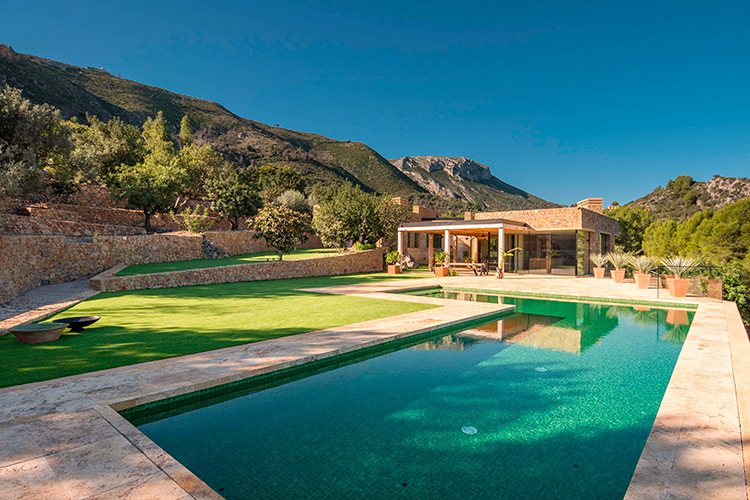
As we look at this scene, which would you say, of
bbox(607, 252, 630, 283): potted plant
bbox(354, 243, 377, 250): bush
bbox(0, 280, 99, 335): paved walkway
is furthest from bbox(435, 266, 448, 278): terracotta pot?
bbox(0, 280, 99, 335): paved walkway

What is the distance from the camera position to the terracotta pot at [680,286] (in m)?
11.5

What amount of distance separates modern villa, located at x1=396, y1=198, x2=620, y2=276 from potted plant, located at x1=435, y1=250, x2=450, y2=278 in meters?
0.39

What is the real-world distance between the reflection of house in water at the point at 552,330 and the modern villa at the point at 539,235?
963 cm

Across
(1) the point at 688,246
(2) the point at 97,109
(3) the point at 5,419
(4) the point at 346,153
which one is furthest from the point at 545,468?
(4) the point at 346,153

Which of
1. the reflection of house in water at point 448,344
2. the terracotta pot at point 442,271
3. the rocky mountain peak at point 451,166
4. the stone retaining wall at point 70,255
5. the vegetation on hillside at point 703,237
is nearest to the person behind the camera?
the reflection of house in water at point 448,344

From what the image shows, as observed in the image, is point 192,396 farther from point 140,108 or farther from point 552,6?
point 140,108

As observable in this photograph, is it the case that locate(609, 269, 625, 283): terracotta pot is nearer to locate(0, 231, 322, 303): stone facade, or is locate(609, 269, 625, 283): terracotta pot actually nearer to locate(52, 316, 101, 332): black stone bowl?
locate(52, 316, 101, 332): black stone bowl

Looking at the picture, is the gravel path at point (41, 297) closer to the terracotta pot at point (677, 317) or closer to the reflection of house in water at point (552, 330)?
the reflection of house in water at point (552, 330)

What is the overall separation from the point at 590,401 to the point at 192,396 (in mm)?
4490

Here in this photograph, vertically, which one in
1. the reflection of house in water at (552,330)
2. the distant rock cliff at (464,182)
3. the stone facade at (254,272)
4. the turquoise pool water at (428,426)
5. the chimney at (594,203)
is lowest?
the turquoise pool water at (428,426)

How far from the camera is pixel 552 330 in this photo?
26.8ft

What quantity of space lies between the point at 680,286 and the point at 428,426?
11706 millimetres

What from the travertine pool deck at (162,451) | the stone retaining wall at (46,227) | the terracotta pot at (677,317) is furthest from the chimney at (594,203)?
the stone retaining wall at (46,227)

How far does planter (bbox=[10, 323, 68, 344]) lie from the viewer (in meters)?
5.70
